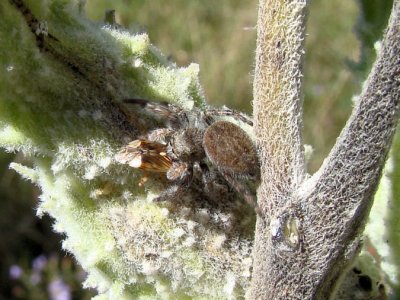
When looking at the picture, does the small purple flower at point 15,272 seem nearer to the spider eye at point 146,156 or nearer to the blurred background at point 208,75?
the blurred background at point 208,75

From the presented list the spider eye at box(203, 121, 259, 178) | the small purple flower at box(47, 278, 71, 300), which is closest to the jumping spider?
the spider eye at box(203, 121, 259, 178)

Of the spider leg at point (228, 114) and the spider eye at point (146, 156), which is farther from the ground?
the spider leg at point (228, 114)

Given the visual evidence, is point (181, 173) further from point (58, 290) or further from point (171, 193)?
point (58, 290)

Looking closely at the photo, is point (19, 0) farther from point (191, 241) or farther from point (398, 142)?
point (398, 142)

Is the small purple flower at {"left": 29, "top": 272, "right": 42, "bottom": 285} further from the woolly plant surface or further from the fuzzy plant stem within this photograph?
the fuzzy plant stem

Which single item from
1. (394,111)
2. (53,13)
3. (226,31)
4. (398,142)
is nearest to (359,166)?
Result: (394,111)

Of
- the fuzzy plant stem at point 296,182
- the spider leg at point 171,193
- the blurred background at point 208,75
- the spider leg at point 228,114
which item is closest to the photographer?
the fuzzy plant stem at point 296,182

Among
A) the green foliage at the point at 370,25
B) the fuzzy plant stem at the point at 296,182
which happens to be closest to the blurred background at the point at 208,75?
the green foliage at the point at 370,25
